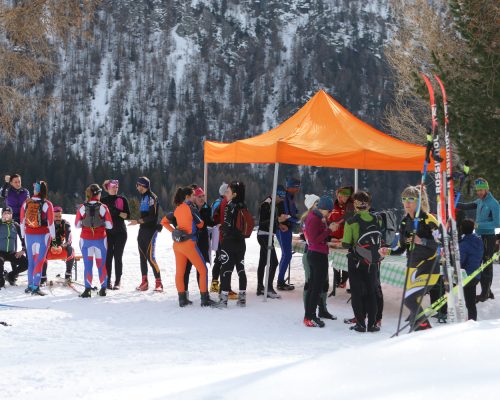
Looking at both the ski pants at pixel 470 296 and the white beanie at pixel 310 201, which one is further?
the white beanie at pixel 310 201

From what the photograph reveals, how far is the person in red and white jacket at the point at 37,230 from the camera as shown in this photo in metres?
8.20

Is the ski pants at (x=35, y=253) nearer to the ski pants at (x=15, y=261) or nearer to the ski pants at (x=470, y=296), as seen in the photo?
the ski pants at (x=15, y=261)

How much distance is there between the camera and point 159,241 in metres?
16.2

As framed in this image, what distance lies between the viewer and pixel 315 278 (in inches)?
Answer: 259

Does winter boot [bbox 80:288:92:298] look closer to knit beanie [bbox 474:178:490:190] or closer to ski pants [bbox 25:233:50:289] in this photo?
ski pants [bbox 25:233:50:289]

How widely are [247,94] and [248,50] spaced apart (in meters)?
19.6

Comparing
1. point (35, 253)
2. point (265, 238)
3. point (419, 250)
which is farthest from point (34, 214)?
point (419, 250)

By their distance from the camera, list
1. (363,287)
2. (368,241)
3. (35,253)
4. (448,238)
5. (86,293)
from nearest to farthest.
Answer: (448,238) → (368,241) → (363,287) → (86,293) → (35,253)

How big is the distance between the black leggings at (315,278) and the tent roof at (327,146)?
1737 mm

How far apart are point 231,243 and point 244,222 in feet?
1.08

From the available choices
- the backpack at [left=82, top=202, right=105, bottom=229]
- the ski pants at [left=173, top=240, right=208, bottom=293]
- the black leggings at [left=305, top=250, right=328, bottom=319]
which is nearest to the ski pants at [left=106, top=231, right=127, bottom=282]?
the backpack at [left=82, top=202, right=105, bottom=229]

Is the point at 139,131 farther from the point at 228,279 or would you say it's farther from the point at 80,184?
the point at 228,279

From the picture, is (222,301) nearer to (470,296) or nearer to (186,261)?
(186,261)

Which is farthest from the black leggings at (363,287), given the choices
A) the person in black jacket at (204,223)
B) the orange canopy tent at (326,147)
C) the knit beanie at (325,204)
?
the person in black jacket at (204,223)
